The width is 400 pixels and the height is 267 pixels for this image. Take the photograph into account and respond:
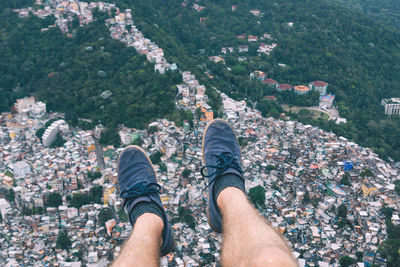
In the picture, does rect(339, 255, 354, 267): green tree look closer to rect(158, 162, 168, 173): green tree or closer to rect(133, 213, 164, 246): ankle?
rect(158, 162, 168, 173): green tree

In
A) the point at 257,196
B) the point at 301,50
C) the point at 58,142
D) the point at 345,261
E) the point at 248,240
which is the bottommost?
the point at 58,142

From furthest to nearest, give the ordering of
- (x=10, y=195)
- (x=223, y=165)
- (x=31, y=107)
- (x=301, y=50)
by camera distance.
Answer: (x=301, y=50) → (x=31, y=107) → (x=10, y=195) → (x=223, y=165)

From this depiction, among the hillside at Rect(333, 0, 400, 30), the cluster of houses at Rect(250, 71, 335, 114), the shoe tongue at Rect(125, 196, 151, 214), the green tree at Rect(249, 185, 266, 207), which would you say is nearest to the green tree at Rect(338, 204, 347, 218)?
the green tree at Rect(249, 185, 266, 207)

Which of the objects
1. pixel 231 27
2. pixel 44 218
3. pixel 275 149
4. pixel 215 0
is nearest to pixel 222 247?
pixel 44 218

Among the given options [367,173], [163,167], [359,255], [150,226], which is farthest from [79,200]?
[150,226]

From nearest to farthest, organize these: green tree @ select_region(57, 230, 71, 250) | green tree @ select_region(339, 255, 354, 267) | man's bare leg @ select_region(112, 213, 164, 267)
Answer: man's bare leg @ select_region(112, 213, 164, 267) → green tree @ select_region(339, 255, 354, 267) → green tree @ select_region(57, 230, 71, 250)

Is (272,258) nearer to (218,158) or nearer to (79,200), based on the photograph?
(218,158)
